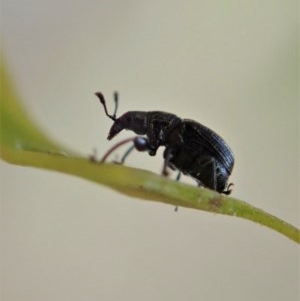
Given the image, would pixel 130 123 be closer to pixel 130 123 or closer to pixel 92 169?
pixel 130 123

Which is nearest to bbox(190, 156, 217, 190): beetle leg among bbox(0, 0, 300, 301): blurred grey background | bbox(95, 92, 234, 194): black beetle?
bbox(95, 92, 234, 194): black beetle

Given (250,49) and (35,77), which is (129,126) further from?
(250,49)

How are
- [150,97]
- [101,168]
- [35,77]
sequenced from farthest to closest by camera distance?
[150,97] < [35,77] < [101,168]

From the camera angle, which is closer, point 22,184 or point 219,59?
point 22,184

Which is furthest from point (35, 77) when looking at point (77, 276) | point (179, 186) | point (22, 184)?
point (179, 186)

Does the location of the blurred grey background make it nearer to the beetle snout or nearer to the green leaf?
the beetle snout

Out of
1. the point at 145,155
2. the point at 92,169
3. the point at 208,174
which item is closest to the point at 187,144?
the point at 208,174

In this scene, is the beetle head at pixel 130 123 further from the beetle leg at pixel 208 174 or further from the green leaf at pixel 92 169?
the green leaf at pixel 92 169
